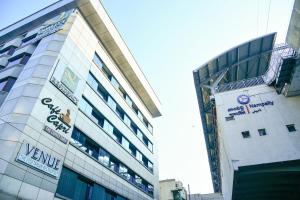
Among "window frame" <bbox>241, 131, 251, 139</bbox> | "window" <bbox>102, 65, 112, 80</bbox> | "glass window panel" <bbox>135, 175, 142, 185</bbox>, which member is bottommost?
"glass window panel" <bbox>135, 175, 142, 185</bbox>

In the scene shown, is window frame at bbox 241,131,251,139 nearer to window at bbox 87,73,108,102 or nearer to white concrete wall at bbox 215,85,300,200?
white concrete wall at bbox 215,85,300,200

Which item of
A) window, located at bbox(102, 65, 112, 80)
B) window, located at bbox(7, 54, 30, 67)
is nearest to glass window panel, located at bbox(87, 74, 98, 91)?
window, located at bbox(102, 65, 112, 80)

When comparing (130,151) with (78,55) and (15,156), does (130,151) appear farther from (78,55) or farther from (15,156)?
(15,156)

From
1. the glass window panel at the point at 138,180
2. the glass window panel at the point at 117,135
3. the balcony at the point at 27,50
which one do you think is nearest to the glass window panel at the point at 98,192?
the glass window panel at the point at 117,135

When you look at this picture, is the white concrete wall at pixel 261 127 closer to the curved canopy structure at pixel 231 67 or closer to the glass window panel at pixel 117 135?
the curved canopy structure at pixel 231 67

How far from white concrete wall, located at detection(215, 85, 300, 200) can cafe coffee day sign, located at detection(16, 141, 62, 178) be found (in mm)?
12791

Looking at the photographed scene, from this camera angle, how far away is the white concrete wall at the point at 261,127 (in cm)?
1628

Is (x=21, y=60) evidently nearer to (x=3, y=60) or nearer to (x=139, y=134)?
(x=3, y=60)

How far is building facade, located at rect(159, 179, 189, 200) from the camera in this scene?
45803 mm

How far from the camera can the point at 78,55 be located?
19.0 metres

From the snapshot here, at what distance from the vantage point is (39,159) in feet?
39.4

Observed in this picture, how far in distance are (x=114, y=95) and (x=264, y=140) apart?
15760mm

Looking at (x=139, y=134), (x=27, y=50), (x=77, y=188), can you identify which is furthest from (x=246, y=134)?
(x=27, y=50)

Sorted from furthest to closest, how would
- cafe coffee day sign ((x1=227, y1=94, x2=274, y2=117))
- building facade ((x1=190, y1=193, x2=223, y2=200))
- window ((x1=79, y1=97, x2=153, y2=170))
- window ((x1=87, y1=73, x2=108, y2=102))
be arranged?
building facade ((x1=190, y1=193, x2=223, y2=200)) < window ((x1=87, y1=73, x2=108, y2=102)) < cafe coffee day sign ((x1=227, y1=94, x2=274, y2=117)) < window ((x1=79, y1=97, x2=153, y2=170))
